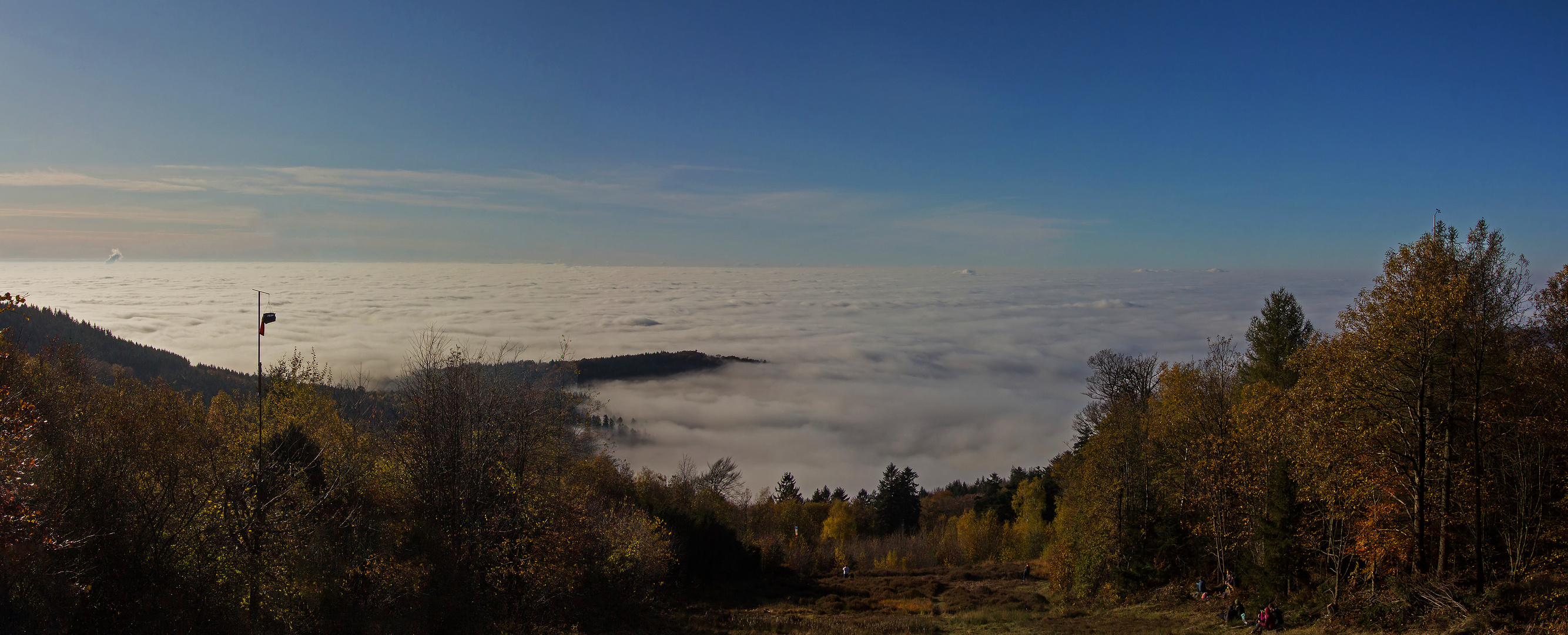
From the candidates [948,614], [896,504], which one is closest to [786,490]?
[896,504]

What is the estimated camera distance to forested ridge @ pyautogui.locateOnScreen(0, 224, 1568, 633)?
471 inches

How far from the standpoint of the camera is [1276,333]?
38.9 metres

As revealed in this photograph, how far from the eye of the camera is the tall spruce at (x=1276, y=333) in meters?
38.3

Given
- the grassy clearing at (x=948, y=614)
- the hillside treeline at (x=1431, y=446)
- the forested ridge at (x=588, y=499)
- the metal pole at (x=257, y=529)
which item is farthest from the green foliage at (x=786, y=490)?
the metal pole at (x=257, y=529)

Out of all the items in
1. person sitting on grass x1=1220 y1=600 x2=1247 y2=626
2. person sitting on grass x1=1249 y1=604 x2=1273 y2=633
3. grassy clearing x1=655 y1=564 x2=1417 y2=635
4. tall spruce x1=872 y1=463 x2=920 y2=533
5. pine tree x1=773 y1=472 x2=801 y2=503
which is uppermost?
person sitting on grass x1=1249 y1=604 x2=1273 y2=633

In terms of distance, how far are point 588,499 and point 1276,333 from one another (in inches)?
1506

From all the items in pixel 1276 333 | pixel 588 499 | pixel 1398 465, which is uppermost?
pixel 1276 333

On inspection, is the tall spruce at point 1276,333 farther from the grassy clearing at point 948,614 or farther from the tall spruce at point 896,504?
the tall spruce at point 896,504

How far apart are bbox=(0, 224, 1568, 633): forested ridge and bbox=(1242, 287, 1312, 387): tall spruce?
492 inches

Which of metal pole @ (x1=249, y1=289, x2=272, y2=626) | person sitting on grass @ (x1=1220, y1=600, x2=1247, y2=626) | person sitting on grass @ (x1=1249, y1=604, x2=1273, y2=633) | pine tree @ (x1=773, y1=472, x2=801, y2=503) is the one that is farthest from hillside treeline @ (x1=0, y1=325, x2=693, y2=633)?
pine tree @ (x1=773, y1=472, x2=801, y2=503)

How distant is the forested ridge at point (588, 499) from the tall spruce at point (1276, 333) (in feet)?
41.0

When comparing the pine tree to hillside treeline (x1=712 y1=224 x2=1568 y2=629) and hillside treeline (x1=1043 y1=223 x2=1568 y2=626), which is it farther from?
hillside treeline (x1=1043 y1=223 x2=1568 y2=626)

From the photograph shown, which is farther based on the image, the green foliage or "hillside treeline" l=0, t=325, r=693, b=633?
the green foliage

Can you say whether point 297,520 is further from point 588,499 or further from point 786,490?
point 786,490
